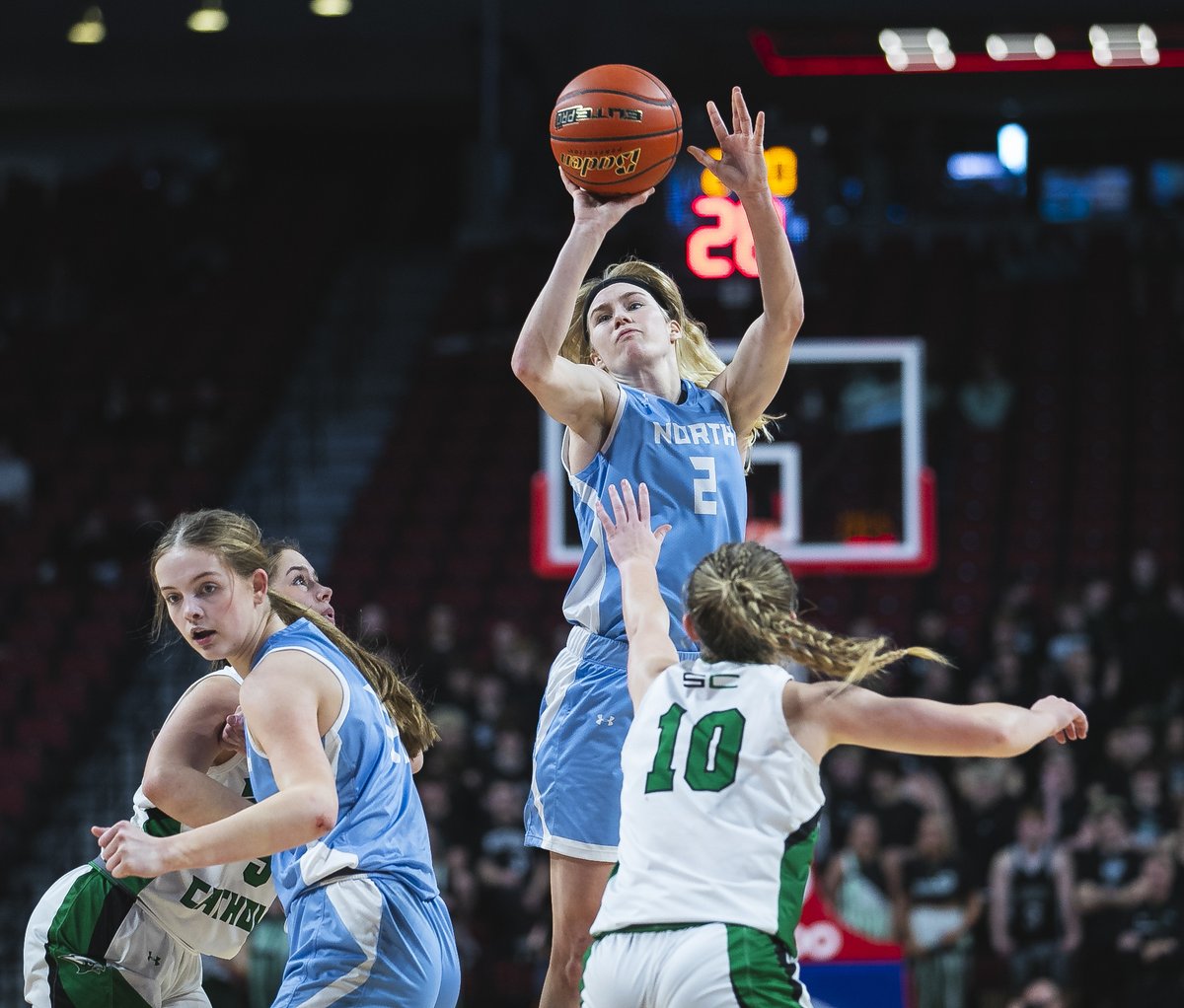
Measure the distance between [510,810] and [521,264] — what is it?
9.36 metres

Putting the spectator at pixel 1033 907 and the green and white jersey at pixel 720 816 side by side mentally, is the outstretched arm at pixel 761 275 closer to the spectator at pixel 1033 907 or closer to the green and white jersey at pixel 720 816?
the green and white jersey at pixel 720 816

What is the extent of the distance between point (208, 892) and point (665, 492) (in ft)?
5.07

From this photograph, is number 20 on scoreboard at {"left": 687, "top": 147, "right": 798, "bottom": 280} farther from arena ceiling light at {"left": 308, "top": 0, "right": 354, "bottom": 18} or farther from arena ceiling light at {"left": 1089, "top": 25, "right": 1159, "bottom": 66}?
arena ceiling light at {"left": 308, "top": 0, "right": 354, "bottom": 18}

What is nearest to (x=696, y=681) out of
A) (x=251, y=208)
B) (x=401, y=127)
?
(x=251, y=208)

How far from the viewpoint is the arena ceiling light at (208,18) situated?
1917 cm

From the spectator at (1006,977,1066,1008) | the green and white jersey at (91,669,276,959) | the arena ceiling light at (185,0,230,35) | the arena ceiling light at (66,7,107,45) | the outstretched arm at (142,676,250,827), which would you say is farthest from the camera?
the arena ceiling light at (66,7,107,45)

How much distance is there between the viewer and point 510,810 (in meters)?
11.2

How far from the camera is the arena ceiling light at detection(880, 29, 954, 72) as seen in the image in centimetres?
1792

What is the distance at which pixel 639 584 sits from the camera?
415 cm

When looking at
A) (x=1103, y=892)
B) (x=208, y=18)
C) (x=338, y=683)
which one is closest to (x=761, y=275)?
(x=338, y=683)

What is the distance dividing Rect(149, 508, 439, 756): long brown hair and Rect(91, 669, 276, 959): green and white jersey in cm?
24

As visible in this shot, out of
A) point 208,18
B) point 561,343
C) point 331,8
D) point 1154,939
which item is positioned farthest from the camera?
point 208,18

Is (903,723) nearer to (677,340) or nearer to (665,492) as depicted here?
(665,492)

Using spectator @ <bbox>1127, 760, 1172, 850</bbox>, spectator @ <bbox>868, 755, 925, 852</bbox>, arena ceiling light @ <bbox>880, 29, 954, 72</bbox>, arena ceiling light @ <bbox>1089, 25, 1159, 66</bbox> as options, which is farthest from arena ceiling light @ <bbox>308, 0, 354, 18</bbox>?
spectator @ <bbox>1127, 760, 1172, 850</bbox>
